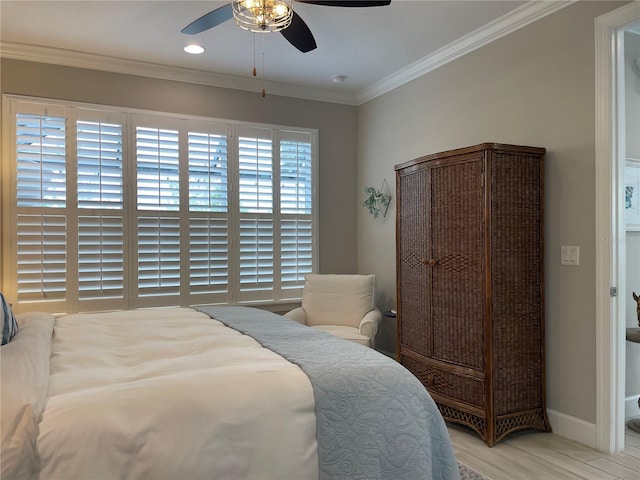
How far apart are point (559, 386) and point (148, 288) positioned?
3.37 metres

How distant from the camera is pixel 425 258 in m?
3.40

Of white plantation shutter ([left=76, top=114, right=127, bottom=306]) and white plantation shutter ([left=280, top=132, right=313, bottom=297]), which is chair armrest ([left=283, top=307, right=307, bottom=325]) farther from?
white plantation shutter ([left=76, top=114, right=127, bottom=306])

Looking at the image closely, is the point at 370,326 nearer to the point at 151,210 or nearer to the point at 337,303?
the point at 337,303

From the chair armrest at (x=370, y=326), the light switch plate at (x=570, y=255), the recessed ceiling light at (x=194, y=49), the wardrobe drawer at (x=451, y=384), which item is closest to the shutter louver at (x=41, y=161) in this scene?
the recessed ceiling light at (x=194, y=49)

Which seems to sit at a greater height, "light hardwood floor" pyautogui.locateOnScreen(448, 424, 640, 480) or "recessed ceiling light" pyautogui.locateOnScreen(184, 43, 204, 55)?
"recessed ceiling light" pyautogui.locateOnScreen(184, 43, 204, 55)

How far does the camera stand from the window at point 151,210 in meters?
3.89

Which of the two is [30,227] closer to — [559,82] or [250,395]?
[250,395]

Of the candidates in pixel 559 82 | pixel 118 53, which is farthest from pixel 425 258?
pixel 118 53

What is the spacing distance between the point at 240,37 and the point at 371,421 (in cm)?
308

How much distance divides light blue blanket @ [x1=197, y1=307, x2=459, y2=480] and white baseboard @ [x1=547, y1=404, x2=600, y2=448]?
1438 millimetres

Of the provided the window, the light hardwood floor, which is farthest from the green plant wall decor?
the light hardwood floor

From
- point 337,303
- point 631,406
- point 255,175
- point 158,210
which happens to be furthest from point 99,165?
point 631,406

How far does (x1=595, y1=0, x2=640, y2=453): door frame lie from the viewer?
108 inches

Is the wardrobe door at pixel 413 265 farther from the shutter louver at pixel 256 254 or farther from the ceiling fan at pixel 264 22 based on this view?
the shutter louver at pixel 256 254
